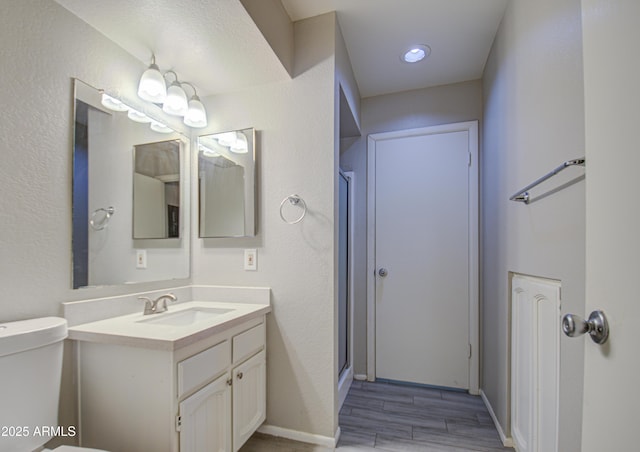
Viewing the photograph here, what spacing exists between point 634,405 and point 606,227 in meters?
0.30

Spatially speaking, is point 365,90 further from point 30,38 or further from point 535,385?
point 535,385

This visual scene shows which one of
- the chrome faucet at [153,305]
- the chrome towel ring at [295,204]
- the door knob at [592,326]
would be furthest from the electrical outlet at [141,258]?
the door knob at [592,326]

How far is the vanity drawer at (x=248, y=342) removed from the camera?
1.38m

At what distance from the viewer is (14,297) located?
1.02m

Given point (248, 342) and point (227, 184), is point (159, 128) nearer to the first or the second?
point (227, 184)

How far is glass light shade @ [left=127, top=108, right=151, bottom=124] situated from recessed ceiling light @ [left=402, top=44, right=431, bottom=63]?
1708mm

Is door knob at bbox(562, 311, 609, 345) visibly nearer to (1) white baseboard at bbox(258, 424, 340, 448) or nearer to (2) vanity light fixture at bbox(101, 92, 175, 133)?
(1) white baseboard at bbox(258, 424, 340, 448)

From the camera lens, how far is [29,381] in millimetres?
920

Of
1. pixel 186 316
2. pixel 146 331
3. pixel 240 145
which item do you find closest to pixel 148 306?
pixel 186 316

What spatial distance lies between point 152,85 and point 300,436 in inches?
81.6

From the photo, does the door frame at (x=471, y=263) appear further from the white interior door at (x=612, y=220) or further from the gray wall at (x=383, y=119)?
the white interior door at (x=612, y=220)

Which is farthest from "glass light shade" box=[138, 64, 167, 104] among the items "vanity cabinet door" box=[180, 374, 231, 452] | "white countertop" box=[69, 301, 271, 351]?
"vanity cabinet door" box=[180, 374, 231, 452]

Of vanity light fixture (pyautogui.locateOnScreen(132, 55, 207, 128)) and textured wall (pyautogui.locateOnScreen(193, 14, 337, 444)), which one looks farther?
textured wall (pyautogui.locateOnScreen(193, 14, 337, 444))

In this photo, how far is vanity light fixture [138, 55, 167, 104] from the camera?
148 centimetres
